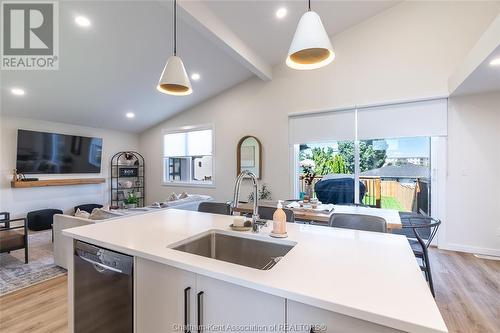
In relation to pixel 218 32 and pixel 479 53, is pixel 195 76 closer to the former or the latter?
pixel 218 32

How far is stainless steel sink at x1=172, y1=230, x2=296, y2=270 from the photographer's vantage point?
1.39 meters

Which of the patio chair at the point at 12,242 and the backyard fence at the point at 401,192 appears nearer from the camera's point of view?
the patio chair at the point at 12,242

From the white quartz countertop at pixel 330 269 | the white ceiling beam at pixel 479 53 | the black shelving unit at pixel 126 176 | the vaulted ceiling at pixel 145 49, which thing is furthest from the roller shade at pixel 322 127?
the black shelving unit at pixel 126 176

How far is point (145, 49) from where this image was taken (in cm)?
370

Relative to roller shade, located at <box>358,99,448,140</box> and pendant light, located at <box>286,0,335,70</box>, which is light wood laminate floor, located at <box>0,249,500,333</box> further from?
pendant light, located at <box>286,0,335,70</box>

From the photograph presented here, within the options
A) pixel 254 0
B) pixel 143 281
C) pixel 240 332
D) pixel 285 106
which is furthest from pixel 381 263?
pixel 285 106

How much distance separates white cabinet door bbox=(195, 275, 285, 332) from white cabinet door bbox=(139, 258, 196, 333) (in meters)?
0.06

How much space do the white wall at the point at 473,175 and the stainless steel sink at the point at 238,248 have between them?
3.59 metres

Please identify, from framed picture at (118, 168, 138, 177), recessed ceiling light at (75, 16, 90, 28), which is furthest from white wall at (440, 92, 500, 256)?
framed picture at (118, 168, 138, 177)

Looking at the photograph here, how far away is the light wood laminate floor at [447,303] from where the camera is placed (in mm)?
1911

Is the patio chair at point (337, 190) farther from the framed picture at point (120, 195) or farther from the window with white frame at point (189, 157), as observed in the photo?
the framed picture at point (120, 195)

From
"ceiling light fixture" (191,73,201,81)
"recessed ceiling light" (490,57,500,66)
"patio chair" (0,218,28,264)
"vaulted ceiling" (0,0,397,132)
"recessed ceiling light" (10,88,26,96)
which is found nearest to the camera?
"recessed ceiling light" (490,57,500,66)

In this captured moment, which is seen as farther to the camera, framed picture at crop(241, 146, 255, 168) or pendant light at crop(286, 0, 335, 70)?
framed picture at crop(241, 146, 255, 168)

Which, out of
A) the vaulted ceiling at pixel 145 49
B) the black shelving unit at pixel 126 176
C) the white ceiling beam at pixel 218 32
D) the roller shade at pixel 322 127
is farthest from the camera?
the black shelving unit at pixel 126 176
